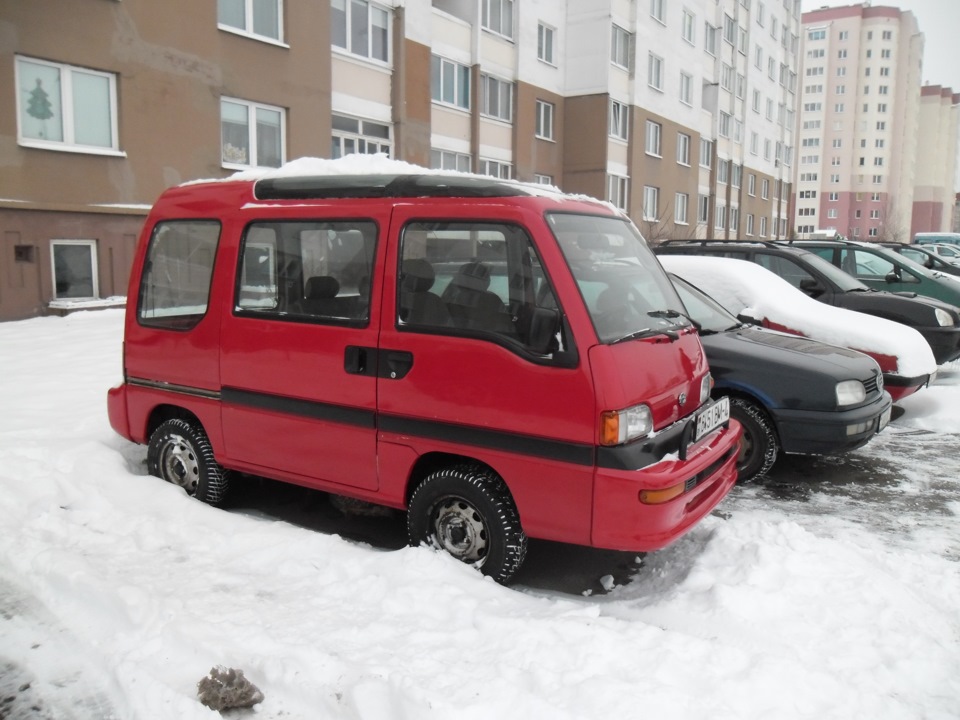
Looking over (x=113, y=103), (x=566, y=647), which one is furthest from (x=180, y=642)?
→ (x=113, y=103)

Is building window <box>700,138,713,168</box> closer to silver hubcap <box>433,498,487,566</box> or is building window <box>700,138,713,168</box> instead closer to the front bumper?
the front bumper

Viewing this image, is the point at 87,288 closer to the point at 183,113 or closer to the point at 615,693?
the point at 183,113

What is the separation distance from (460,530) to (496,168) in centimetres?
2242

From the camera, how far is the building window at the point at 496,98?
966 inches

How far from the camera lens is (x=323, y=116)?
17.8 m

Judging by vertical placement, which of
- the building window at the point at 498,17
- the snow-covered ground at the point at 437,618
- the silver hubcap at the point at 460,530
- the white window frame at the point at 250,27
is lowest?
the snow-covered ground at the point at 437,618

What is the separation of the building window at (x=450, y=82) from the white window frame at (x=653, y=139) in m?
10.1

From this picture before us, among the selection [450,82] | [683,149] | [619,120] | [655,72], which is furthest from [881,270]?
[683,149]

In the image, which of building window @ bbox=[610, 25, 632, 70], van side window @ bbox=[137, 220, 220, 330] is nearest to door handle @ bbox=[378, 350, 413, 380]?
van side window @ bbox=[137, 220, 220, 330]

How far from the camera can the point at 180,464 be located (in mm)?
5375

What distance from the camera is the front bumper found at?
568 cm

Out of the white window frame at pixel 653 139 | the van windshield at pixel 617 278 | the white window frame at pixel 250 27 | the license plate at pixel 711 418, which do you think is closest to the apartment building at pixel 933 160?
the white window frame at pixel 653 139

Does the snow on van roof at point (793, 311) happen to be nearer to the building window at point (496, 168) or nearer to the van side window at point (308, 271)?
the van side window at point (308, 271)

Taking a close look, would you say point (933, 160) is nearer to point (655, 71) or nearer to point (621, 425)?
point (655, 71)
